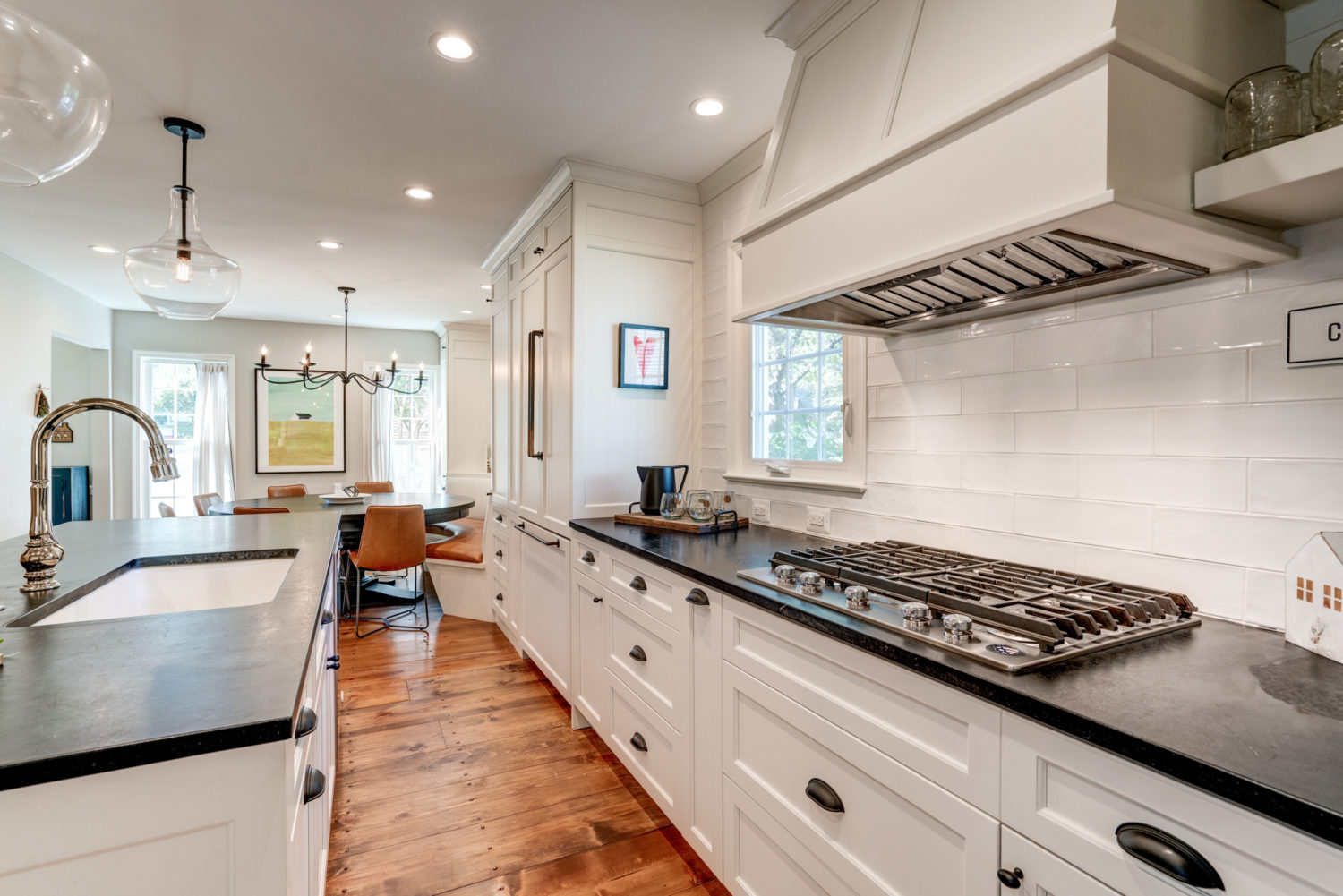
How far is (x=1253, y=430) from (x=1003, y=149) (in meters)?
0.73

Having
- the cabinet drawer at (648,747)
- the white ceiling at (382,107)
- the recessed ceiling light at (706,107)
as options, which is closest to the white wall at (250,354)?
the white ceiling at (382,107)

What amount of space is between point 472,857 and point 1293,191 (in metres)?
2.54

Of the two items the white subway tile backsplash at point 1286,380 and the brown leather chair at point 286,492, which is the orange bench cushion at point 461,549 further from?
the white subway tile backsplash at point 1286,380

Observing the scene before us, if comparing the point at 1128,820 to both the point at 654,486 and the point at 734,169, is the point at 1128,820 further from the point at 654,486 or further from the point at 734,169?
the point at 734,169

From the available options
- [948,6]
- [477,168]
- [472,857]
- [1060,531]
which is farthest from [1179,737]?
[477,168]

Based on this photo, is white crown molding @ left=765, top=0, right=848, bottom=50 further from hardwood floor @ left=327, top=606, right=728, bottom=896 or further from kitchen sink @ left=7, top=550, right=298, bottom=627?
hardwood floor @ left=327, top=606, right=728, bottom=896

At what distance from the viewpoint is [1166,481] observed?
4.40 ft

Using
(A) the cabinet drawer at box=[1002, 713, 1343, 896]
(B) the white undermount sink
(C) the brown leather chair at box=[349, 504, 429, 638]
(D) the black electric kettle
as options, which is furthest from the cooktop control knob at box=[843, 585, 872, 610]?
(C) the brown leather chair at box=[349, 504, 429, 638]

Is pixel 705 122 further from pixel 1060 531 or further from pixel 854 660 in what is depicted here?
pixel 854 660

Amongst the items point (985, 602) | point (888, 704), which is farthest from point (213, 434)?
point (985, 602)

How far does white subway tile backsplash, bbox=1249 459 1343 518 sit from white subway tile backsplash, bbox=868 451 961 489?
2.23ft

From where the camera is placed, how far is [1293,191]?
1.01 metres

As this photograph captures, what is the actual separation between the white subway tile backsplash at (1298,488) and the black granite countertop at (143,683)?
66.0 inches

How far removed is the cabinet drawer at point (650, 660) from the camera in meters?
1.92
